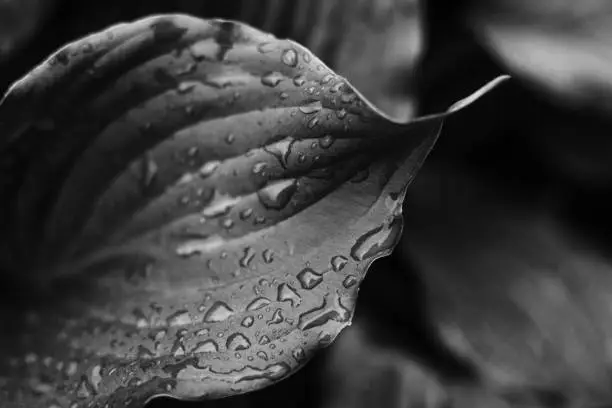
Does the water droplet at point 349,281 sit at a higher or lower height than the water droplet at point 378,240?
lower

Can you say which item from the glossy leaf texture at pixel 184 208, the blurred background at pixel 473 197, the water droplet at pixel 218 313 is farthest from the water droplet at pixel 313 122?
the blurred background at pixel 473 197

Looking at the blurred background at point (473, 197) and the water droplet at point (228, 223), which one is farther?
the blurred background at point (473, 197)

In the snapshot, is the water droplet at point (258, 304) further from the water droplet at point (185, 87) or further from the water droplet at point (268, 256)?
the water droplet at point (185, 87)

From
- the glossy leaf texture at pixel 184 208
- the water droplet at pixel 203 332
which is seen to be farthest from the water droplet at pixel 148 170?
the water droplet at pixel 203 332

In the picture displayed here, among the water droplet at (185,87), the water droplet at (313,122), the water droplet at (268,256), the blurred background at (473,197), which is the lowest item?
the blurred background at (473,197)

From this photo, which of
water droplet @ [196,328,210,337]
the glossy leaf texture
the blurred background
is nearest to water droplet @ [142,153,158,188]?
the glossy leaf texture

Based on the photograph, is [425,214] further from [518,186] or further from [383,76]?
[383,76]

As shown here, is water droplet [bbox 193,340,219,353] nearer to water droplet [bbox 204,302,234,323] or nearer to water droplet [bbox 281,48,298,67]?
water droplet [bbox 204,302,234,323]
